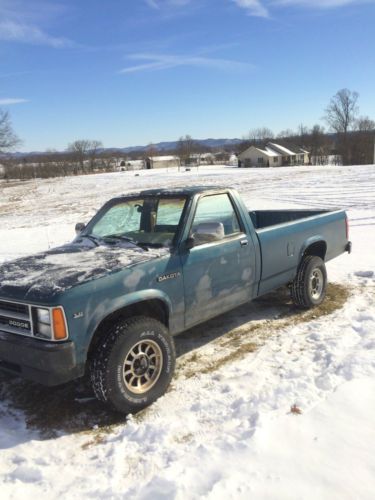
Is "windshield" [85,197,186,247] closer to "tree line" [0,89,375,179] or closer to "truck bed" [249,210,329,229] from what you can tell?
"truck bed" [249,210,329,229]

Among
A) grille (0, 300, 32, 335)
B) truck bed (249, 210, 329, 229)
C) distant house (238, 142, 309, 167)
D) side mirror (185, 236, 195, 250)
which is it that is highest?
distant house (238, 142, 309, 167)

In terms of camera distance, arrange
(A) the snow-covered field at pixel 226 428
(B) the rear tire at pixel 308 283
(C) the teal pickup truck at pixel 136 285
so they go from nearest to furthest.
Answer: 1. (A) the snow-covered field at pixel 226 428
2. (C) the teal pickup truck at pixel 136 285
3. (B) the rear tire at pixel 308 283

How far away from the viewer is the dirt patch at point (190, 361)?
3.75 metres

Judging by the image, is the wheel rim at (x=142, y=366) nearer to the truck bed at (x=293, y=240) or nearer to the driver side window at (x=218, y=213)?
the driver side window at (x=218, y=213)

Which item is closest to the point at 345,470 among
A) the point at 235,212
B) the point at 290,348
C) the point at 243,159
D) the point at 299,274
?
the point at 290,348

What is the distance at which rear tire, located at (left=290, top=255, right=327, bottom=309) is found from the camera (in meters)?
5.86

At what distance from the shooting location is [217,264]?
15.0 feet

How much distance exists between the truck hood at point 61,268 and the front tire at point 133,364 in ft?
1.65

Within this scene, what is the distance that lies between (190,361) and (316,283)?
7.71ft

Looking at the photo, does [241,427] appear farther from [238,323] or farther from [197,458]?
[238,323]

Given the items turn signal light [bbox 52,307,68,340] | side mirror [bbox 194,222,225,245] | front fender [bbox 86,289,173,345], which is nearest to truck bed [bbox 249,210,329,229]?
side mirror [bbox 194,222,225,245]

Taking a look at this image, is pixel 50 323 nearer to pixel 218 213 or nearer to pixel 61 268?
pixel 61 268

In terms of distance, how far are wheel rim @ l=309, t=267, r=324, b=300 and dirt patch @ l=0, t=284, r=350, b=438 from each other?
0.18 m

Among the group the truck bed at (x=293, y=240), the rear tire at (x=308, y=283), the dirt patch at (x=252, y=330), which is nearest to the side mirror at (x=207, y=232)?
the truck bed at (x=293, y=240)
